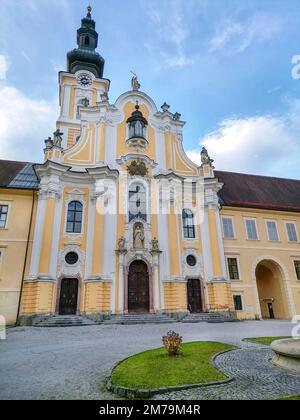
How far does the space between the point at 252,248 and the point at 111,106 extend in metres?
17.7

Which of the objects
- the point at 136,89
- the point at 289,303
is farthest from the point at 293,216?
the point at 136,89

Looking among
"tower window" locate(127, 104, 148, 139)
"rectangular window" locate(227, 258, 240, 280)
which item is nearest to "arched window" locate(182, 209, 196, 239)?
"rectangular window" locate(227, 258, 240, 280)

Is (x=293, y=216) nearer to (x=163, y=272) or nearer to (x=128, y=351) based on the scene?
(x=163, y=272)

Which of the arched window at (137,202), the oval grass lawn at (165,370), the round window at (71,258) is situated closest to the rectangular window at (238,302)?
A: the arched window at (137,202)

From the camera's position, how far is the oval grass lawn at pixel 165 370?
5.35 m

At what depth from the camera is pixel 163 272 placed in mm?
21188

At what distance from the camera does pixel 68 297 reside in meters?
19.3

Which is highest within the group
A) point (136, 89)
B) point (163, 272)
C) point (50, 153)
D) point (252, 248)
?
point (136, 89)

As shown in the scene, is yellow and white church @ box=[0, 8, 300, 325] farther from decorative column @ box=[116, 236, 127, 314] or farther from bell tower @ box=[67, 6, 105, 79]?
bell tower @ box=[67, 6, 105, 79]

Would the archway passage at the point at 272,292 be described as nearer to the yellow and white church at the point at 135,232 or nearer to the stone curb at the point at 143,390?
the yellow and white church at the point at 135,232

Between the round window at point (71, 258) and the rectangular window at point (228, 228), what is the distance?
12.8 m

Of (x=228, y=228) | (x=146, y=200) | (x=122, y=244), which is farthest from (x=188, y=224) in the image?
(x=122, y=244)

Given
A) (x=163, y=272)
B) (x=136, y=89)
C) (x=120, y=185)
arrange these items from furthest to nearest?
(x=136, y=89) < (x=120, y=185) < (x=163, y=272)
